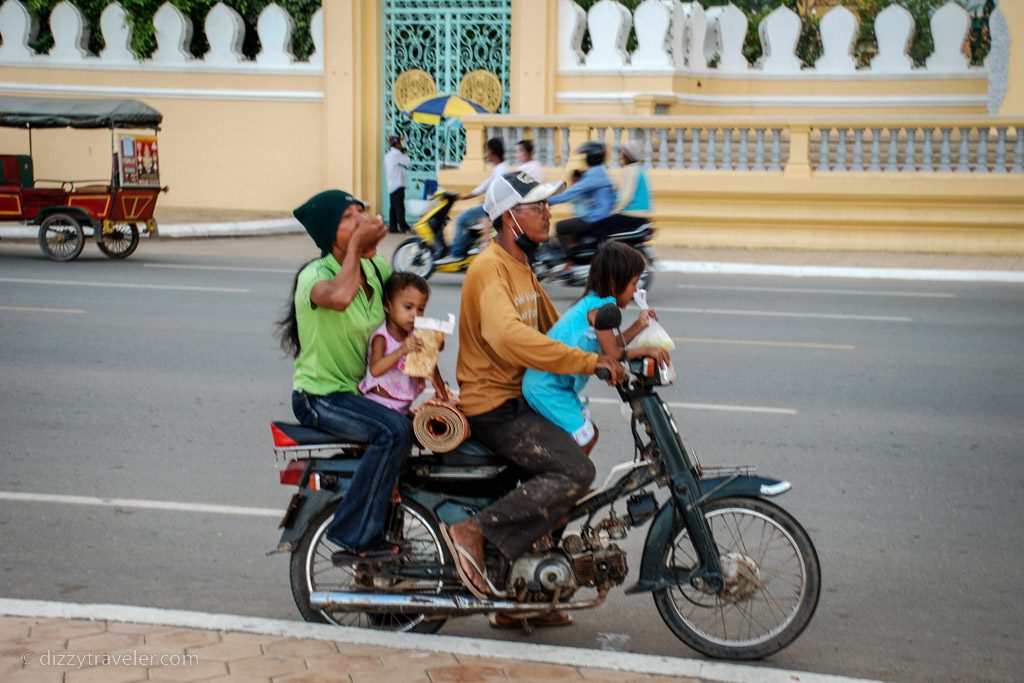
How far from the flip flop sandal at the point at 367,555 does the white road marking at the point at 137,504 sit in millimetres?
1883

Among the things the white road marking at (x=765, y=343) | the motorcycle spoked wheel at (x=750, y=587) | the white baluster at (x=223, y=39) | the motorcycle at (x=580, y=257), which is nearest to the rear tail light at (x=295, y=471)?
the motorcycle spoked wheel at (x=750, y=587)

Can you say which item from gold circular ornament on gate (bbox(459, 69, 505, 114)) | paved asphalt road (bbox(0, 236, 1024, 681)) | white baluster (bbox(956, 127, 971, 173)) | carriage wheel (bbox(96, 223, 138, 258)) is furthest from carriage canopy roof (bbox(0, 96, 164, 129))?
white baluster (bbox(956, 127, 971, 173))

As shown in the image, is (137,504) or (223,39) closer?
(137,504)

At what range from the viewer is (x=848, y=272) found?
1786 cm

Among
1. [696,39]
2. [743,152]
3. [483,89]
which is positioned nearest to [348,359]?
[743,152]

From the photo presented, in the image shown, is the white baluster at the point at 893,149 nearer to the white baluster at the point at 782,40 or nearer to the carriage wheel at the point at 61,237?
the white baluster at the point at 782,40

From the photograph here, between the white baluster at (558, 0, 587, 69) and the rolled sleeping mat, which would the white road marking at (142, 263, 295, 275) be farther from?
the rolled sleeping mat

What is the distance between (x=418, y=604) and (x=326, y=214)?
1405 mm

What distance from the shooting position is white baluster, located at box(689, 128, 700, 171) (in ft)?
67.0

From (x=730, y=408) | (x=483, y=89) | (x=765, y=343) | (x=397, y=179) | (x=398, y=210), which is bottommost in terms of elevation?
(x=398, y=210)

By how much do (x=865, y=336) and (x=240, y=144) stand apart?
1572 centimetres

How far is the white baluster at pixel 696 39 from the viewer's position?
23844mm

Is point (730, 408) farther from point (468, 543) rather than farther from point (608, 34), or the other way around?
point (608, 34)

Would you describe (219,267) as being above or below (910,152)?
below
